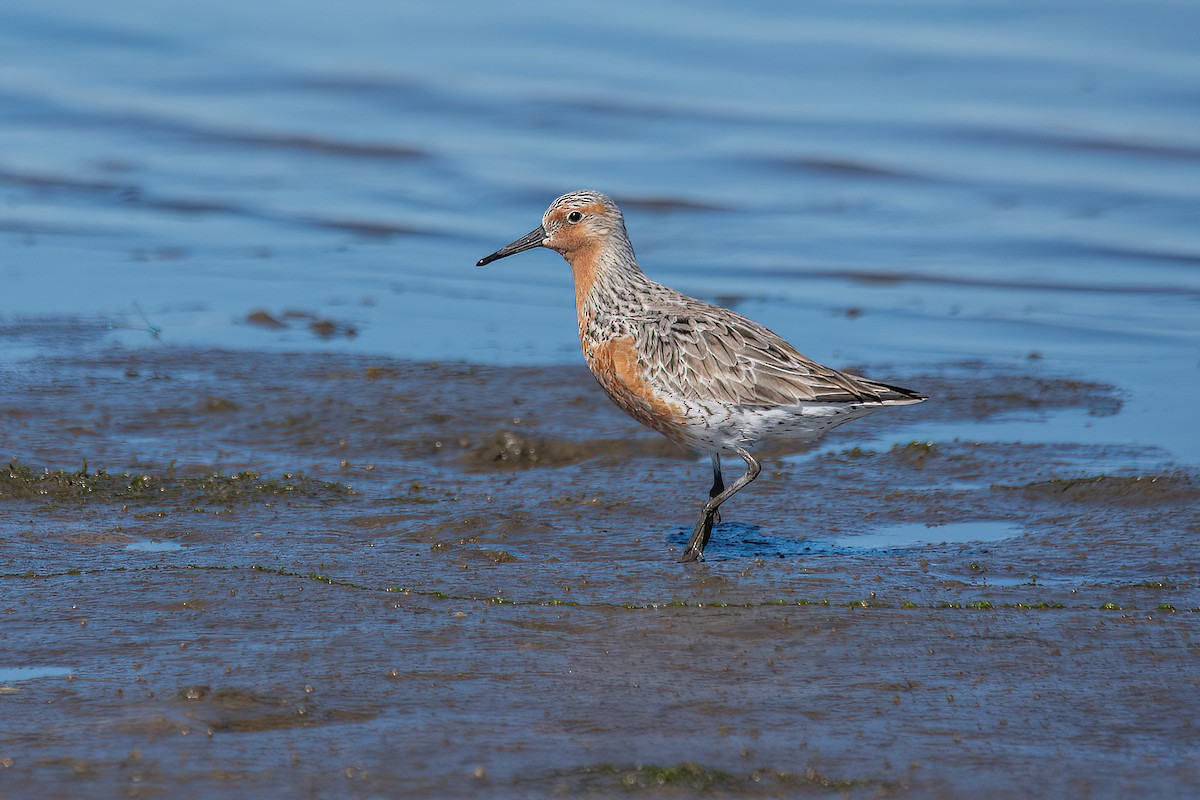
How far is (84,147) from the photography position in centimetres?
1902

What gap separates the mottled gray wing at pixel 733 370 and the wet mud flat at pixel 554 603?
76 cm

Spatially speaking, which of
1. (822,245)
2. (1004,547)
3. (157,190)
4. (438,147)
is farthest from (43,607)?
(438,147)

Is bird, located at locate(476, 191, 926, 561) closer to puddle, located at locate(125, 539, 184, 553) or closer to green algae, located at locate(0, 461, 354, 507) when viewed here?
green algae, located at locate(0, 461, 354, 507)

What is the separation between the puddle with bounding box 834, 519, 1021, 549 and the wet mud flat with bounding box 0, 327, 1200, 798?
0.03m

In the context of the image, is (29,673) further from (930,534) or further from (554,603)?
Answer: (930,534)

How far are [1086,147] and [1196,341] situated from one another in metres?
7.02

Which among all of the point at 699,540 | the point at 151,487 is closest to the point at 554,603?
the point at 699,540

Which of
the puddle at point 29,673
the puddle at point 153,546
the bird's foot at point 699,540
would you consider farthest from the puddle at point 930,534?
the puddle at point 29,673

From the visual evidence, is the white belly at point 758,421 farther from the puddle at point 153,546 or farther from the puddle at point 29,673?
the puddle at point 29,673

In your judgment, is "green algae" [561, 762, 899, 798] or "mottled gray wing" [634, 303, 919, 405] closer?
"green algae" [561, 762, 899, 798]

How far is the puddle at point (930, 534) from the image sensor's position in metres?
7.76

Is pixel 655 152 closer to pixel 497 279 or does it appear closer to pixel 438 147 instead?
pixel 438 147

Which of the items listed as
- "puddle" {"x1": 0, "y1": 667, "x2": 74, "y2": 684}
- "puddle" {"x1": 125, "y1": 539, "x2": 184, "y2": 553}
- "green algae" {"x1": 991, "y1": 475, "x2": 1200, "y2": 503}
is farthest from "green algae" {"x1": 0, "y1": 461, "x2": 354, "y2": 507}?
"green algae" {"x1": 991, "y1": 475, "x2": 1200, "y2": 503}

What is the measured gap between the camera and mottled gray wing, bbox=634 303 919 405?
755cm
